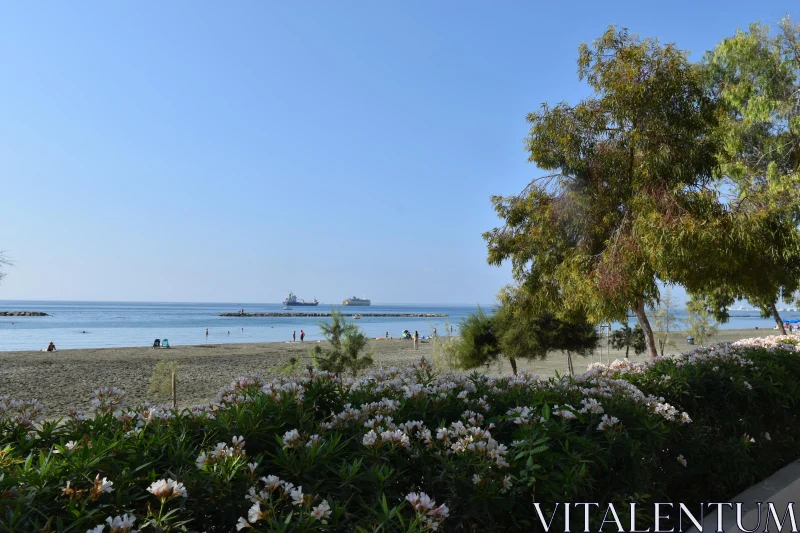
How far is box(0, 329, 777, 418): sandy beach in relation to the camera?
74.9 ft

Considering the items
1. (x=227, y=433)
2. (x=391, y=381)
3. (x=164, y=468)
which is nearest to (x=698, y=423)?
(x=391, y=381)

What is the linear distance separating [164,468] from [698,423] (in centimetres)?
393

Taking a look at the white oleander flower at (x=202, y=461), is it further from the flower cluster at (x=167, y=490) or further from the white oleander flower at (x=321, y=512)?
the white oleander flower at (x=321, y=512)

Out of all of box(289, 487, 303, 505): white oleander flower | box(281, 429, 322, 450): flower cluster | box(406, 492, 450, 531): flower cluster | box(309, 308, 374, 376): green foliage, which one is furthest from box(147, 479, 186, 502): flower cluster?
box(309, 308, 374, 376): green foliage

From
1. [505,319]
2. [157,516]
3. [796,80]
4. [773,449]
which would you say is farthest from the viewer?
[505,319]

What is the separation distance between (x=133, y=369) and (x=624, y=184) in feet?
101

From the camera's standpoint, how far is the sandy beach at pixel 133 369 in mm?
22822

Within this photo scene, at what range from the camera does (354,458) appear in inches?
96.6

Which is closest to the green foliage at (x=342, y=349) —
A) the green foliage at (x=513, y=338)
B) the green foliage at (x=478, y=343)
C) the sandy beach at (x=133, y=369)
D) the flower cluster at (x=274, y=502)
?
the sandy beach at (x=133, y=369)

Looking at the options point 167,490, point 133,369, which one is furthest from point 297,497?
point 133,369

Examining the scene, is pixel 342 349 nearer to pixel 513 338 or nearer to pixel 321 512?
pixel 513 338

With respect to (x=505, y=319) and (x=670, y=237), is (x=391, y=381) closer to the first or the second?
(x=670, y=237)

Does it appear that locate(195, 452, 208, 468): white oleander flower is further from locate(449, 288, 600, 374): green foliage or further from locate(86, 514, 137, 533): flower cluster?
locate(449, 288, 600, 374): green foliage

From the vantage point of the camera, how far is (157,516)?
183 centimetres
